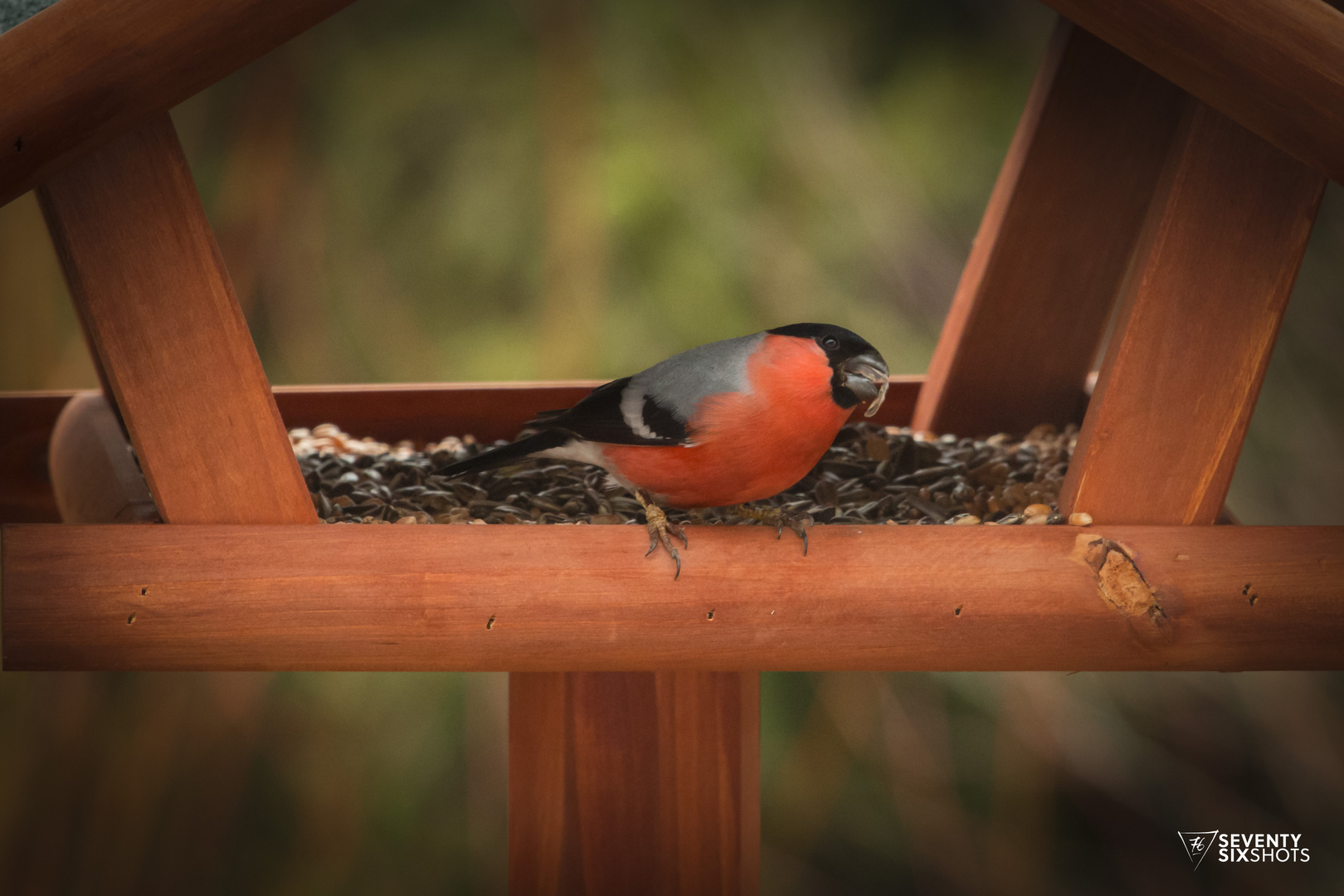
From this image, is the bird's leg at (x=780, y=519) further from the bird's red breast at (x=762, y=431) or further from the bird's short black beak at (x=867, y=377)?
the bird's short black beak at (x=867, y=377)

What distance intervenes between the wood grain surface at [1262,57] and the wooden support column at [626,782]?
3.41 feet

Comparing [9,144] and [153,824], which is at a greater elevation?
[9,144]

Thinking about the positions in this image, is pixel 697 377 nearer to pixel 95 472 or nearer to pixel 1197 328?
pixel 1197 328

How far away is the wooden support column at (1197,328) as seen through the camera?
1358 mm

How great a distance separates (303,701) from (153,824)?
0.51 m

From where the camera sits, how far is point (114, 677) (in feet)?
9.52

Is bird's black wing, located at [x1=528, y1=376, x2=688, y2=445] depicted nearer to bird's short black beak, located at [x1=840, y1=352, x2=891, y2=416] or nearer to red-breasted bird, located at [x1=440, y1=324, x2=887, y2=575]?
red-breasted bird, located at [x1=440, y1=324, x2=887, y2=575]

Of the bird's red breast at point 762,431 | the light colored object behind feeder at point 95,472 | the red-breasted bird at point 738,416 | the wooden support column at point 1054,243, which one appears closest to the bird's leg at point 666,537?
the red-breasted bird at point 738,416

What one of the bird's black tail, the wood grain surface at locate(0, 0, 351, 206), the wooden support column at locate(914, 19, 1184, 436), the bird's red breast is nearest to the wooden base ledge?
the bird's red breast

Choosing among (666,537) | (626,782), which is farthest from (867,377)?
(626,782)

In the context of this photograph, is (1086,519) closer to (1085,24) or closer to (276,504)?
(1085,24)

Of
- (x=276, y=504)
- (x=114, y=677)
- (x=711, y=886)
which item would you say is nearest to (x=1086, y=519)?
(x=711, y=886)

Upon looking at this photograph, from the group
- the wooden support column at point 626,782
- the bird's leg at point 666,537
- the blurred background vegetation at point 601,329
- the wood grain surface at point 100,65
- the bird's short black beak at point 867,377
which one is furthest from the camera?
the blurred background vegetation at point 601,329

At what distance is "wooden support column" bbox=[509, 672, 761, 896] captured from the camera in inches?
63.1
